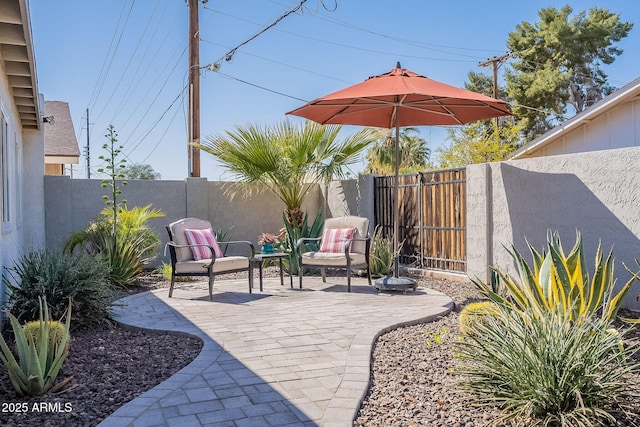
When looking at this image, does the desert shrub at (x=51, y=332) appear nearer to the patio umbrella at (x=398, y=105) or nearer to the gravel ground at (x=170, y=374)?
the gravel ground at (x=170, y=374)

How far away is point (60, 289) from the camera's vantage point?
506 centimetres

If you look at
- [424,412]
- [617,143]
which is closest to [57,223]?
[424,412]

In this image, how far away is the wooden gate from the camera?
326 inches

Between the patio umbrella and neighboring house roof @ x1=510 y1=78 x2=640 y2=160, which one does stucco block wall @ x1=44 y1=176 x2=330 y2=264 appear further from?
neighboring house roof @ x1=510 y1=78 x2=640 y2=160

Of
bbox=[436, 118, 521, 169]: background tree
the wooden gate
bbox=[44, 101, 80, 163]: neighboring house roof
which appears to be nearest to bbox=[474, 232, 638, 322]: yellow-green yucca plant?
the wooden gate

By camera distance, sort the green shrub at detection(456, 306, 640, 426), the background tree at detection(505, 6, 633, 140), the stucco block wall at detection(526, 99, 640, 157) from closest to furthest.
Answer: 1. the green shrub at detection(456, 306, 640, 426)
2. the stucco block wall at detection(526, 99, 640, 157)
3. the background tree at detection(505, 6, 633, 140)

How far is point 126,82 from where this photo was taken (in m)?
23.1

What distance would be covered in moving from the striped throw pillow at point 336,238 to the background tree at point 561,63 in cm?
1641

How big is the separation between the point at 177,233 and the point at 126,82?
1809cm

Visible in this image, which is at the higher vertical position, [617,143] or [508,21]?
[508,21]

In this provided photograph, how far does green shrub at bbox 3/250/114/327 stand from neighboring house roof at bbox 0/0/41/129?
6.82 ft

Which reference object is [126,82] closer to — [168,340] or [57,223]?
[57,223]

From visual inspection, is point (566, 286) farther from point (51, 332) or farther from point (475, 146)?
point (475, 146)

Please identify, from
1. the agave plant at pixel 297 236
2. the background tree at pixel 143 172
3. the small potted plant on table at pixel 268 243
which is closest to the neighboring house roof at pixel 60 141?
the small potted plant on table at pixel 268 243
